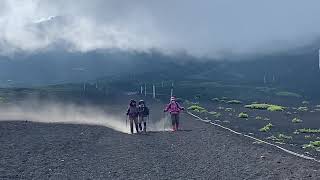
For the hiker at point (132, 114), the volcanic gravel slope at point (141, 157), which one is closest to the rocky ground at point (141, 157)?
the volcanic gravel slope at point (141, 157)

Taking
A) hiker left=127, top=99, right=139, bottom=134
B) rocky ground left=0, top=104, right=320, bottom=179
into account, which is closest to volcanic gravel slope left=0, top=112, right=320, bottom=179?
rocky ground left=0, top=104, right=320, bottom=179

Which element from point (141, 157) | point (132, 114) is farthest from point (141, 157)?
point (132, 114)

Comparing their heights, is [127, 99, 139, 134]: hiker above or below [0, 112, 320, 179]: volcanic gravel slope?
above

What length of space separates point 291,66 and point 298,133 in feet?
504

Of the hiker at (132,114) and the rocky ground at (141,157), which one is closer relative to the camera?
the rocky ground at (141,157)

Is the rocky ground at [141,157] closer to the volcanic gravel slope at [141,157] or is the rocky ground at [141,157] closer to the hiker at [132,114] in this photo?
the volcanic gravel slope at [141,157]

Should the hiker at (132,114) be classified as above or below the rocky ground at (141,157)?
above

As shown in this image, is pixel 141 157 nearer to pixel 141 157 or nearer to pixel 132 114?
pixel 141 157

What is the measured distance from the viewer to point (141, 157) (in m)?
22.9

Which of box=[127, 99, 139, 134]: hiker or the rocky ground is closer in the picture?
the rocky ground

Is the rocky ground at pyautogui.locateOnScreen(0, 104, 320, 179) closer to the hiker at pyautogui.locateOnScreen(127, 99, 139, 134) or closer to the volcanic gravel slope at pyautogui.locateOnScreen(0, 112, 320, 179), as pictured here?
the volcanic gravel slope at pyautogui.locateOnScreen(0, 112, 320, 179)

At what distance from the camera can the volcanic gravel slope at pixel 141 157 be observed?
18703mm

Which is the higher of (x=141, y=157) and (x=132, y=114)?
(x=132, y=114)

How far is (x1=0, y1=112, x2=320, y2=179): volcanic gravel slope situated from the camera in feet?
61.4
